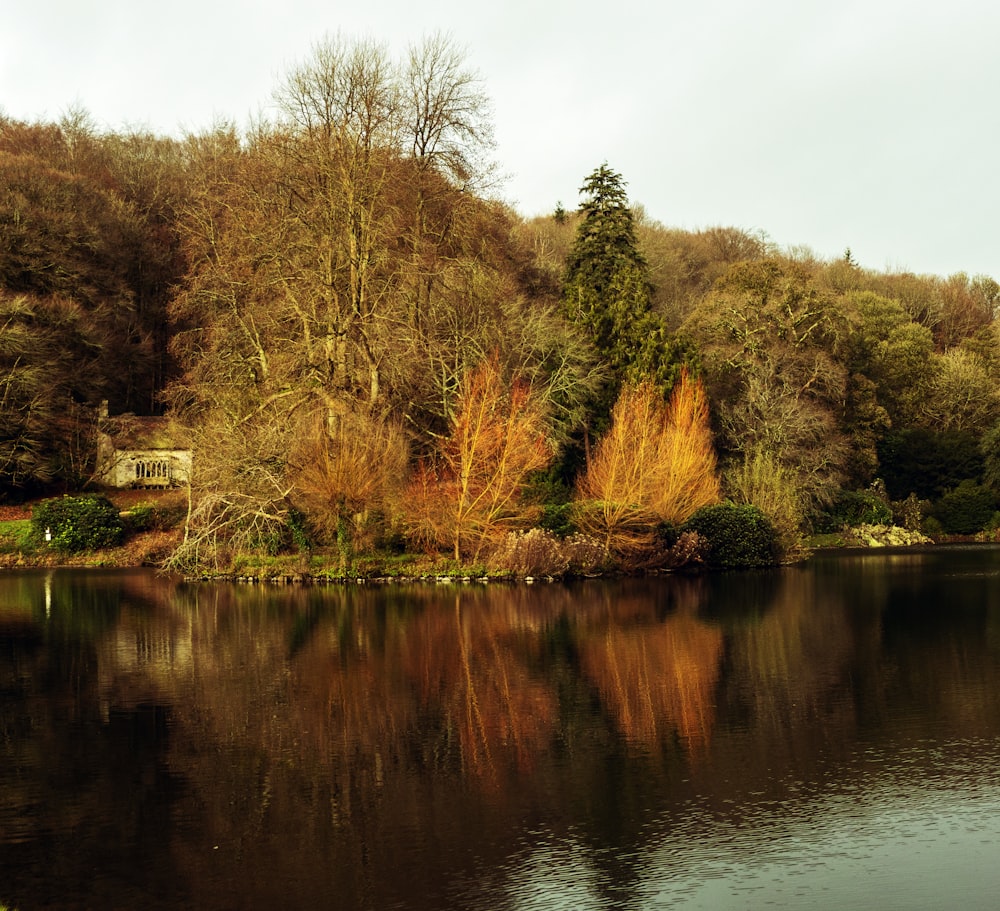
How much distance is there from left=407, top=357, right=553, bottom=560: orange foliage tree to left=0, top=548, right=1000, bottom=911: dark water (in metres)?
8.60

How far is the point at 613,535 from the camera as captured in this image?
33.8m

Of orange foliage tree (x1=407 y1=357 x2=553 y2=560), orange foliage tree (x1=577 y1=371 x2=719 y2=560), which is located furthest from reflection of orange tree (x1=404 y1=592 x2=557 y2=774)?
orange foliage tree (x1=577 y1=371 x2=719 y2=560)

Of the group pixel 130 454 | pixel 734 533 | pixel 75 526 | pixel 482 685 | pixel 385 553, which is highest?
pixel 130 454

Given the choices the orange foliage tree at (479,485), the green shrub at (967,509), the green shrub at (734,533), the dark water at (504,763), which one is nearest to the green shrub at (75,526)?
the orange foliage tree at (479,485)

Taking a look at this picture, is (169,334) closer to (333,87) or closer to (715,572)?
(333,87)

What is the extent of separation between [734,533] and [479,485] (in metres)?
8.87

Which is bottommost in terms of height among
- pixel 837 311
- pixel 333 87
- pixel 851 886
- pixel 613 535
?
pixel 851 886

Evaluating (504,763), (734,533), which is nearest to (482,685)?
(504,763)

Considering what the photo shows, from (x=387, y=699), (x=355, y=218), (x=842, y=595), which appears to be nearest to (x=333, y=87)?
(x=355, y=218)

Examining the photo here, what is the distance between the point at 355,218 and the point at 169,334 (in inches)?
1101

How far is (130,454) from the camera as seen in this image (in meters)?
50.5

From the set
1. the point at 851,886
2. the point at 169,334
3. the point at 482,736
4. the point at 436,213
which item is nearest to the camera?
the point at 851,886

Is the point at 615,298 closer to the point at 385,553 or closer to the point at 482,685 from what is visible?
the point at 385,553

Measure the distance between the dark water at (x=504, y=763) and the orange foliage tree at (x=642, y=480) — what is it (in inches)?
386
